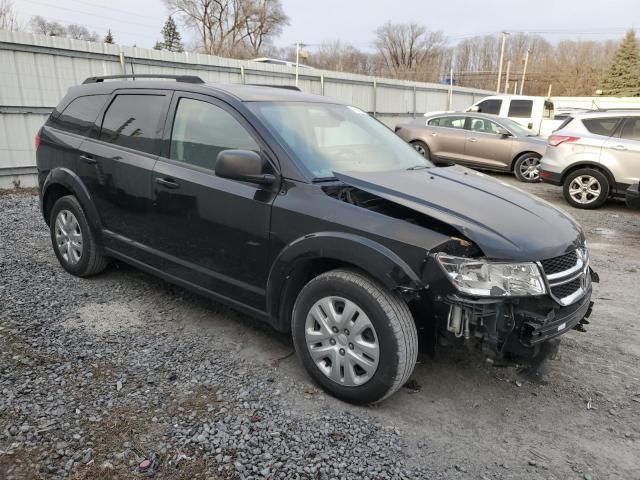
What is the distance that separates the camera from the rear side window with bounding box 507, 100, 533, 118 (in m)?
14.9

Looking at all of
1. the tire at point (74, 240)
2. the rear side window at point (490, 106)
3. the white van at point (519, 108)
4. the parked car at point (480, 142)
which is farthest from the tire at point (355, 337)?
the rear side window at point (490, 106)

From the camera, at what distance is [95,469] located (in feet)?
7.33

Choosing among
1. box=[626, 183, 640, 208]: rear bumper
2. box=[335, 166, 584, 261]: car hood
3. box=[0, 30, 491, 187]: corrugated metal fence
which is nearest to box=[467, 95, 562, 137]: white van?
box=[0, 30, 491, 187]: corrugated metal fence

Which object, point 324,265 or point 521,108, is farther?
point 521,108

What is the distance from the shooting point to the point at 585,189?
8.66 meters

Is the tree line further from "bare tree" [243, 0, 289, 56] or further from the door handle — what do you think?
the door handle

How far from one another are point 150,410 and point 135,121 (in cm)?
229

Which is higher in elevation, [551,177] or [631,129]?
[631,129]

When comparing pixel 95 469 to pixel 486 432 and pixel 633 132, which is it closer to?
pixel 486 432

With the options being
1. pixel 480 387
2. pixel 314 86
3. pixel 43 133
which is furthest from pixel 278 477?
pixel 314 86

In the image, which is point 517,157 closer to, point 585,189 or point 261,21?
point 585,189

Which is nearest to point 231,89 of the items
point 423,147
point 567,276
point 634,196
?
point 567,276

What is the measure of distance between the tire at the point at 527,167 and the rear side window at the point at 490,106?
13.7 ft

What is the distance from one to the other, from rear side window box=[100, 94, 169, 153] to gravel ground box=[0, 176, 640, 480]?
1.34 m
